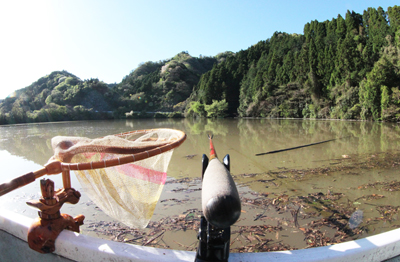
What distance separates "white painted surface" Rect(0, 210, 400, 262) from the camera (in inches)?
37.8

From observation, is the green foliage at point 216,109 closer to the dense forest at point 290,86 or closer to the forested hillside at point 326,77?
the dense forest at point 290,86

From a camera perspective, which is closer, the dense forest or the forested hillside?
the forested hillside

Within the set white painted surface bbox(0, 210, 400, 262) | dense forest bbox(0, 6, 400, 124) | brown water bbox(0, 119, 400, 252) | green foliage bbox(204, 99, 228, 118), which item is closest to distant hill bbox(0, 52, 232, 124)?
dense forest bbox(0, 6, 400, 124)

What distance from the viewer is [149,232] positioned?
2.58 metres

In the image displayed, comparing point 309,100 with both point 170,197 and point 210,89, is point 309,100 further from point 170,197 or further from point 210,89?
point 170,197

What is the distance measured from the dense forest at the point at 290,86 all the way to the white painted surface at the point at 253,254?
65.6ft

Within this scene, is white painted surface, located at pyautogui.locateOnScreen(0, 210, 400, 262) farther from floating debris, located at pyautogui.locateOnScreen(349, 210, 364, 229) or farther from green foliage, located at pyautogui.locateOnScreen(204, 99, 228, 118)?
green foliage, located at pyautogui.locateOnScreen(204, 99, 228, 118)

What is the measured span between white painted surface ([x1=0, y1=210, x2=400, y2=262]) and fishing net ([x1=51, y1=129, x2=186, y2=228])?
0.54 meters

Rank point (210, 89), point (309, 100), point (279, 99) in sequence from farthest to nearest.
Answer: point (210, 89) → point (279, 99) → point (309, 100)

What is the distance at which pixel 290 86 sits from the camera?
96.8ft

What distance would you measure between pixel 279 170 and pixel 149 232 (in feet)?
11.2

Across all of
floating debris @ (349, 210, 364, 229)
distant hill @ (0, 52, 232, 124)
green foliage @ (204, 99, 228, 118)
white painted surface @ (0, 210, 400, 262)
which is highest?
distant hill @ (0, 52, 232, 124)

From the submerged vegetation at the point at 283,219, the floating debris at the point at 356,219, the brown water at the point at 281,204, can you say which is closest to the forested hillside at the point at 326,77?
the brown water at the point at 281,204

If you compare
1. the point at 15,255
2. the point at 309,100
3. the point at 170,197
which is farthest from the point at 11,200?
the point at 309,100
